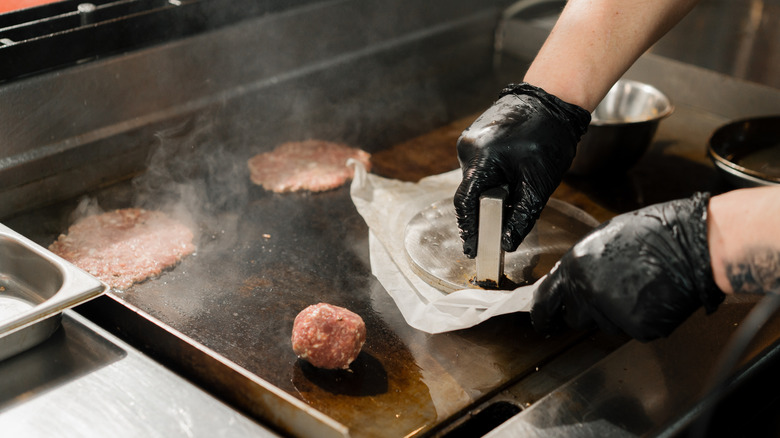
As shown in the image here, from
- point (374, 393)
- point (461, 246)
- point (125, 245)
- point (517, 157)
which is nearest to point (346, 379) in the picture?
point (374, 393)

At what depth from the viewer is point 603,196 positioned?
2.52 meters

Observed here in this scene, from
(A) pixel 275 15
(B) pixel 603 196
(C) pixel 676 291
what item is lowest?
(B) pixel 603 196

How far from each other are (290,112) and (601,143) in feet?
4.17

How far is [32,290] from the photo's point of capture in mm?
1787

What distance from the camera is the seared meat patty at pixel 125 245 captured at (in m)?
2.02

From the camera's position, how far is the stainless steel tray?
60.6 inches

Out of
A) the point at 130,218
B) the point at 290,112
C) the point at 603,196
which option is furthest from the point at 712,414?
the point at 290,112

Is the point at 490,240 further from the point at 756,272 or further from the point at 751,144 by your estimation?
the point at 751,144

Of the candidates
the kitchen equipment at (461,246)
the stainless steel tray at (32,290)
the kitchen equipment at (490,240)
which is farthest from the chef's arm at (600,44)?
the stainless steel tray at (32,290)

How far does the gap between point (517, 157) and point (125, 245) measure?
120 cm

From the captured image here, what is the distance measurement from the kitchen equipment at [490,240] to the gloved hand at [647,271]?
28 centimetres

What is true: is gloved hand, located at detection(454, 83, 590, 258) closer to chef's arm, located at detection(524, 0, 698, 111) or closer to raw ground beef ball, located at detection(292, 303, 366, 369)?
chef's arm, located at detection(524, 0, 698, 111)

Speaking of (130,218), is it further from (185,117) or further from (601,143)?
(601,143)

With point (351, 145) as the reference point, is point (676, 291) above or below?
above
